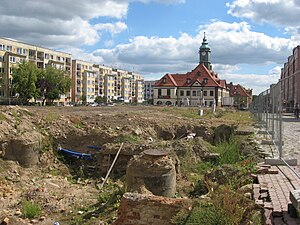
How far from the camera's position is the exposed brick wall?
7223mm

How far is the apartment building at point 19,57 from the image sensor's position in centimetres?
7531

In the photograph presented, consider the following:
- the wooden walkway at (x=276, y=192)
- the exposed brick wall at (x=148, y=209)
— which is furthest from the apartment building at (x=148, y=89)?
the exposed brick wall at (x=148, y=209)

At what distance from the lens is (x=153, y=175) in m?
10.0

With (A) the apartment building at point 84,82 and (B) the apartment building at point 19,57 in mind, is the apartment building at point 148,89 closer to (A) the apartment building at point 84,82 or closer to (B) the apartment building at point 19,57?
(A) the apartment building at point 84,82

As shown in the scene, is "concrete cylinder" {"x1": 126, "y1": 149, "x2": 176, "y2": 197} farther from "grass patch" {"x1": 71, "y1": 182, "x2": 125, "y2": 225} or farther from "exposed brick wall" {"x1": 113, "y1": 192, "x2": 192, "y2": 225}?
"exposed brick wall" {"x1": 113, "y1": 192, "x2": 192, "y2": 225}

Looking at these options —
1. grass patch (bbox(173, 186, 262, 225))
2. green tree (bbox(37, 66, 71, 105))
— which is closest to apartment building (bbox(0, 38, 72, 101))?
green tree (bbox(37, 66, 71, 105))

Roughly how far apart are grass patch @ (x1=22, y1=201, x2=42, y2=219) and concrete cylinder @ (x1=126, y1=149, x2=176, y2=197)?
2602mm

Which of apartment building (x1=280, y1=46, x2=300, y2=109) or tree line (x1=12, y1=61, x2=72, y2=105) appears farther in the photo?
tree line (x1=12, y1=61, x2=72, y2=105)

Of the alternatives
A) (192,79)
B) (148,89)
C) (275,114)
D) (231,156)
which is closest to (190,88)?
(192,79)

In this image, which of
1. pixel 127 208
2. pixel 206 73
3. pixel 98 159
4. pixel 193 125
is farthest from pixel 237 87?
pixel 127 208

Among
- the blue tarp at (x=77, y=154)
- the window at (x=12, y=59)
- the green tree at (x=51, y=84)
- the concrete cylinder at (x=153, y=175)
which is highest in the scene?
the window at (x=12, y=59)

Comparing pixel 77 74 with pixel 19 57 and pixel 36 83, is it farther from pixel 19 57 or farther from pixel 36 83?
pixel 36 83

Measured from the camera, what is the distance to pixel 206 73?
85.1 m

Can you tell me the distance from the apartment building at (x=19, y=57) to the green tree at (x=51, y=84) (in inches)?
453
